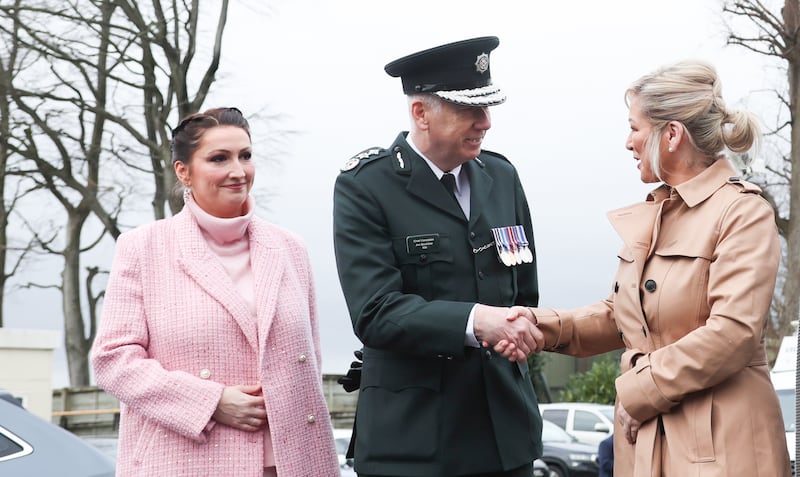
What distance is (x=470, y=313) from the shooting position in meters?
3.81

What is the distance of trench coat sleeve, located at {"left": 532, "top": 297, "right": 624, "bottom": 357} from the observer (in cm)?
399

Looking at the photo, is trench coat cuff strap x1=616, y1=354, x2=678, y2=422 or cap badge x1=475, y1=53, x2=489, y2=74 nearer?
trench coat cuff strap x1=616, y1=354, x2=678, y2=422

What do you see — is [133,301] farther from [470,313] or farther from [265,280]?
[470,313]

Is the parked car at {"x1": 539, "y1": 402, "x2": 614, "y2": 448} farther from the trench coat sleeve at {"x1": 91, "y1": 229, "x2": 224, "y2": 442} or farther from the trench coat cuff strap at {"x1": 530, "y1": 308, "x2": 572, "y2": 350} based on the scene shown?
the trench coat sleeve at {"x1": 91, "y1": 229, "x2": 224, "y2": 442}

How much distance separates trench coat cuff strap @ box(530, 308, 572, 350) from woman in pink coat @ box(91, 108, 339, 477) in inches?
32.4

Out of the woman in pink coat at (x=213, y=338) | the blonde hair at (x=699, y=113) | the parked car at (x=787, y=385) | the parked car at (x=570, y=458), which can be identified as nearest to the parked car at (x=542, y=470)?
the parked car at (x=570, y=458)

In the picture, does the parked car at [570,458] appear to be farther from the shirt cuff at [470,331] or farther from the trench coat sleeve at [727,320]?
the trench coat sleeve at [727,320]

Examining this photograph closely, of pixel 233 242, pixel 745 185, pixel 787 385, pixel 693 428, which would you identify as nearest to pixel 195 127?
pixel 233 242

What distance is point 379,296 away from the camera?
384 cm

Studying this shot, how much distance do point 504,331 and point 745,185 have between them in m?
0.84

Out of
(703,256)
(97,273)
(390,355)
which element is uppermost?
(703,256)

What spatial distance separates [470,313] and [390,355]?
319 millimetres

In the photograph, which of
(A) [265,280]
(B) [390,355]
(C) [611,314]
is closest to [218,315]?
(A) [265,280]

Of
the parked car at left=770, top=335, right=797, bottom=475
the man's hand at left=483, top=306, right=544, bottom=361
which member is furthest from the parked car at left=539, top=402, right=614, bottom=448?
the man's hand at left=483, top=306, right=544, bottom=361
